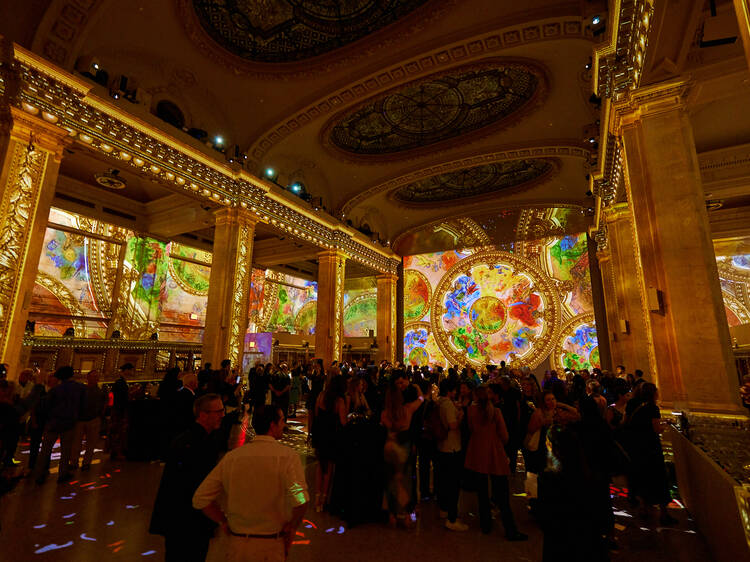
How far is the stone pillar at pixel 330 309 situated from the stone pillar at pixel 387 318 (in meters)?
4.05

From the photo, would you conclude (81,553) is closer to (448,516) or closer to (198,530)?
(198,530)

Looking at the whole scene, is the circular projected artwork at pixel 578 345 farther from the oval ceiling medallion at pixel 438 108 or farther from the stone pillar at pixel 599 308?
the oval ceiling medallion at pixel 438 108

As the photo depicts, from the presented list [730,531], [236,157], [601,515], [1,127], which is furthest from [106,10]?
[730,531]

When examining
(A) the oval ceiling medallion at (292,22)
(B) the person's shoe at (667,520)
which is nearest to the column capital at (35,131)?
(A) the oval ceiling medallion at (292,22)

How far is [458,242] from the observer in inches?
742

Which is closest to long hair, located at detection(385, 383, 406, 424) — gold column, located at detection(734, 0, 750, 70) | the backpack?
the backpack

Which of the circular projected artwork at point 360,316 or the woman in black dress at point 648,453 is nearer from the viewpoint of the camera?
the woman in black dress at point 648,453

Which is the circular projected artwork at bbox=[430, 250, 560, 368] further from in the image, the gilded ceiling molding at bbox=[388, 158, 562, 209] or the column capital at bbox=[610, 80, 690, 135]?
the column capital at bbox=[610, 80, 690, 135]

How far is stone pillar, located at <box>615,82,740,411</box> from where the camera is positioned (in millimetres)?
4680

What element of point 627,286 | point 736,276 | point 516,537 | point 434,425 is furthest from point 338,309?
point 736,276

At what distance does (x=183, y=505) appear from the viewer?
2076 mm

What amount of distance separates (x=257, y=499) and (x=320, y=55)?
9.89 metres

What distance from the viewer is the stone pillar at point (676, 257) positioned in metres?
4.68

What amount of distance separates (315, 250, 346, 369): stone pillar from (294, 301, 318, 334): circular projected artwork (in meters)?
6.30
